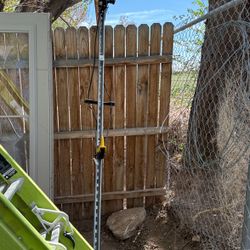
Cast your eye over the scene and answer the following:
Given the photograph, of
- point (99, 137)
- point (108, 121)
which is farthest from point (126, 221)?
point (99, 137)

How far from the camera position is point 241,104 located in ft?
8.32

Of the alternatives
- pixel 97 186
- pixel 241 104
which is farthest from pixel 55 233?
pixel 241 104

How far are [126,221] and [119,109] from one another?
42.8 inches

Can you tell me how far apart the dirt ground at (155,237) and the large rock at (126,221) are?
6cm

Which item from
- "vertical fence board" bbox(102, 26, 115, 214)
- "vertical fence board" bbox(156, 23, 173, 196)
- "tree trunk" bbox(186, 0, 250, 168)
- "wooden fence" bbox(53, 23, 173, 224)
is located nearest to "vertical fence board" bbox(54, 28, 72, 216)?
"wooden fence" bbox(53, 23, 173, 224)

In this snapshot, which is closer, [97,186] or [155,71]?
[97,186]

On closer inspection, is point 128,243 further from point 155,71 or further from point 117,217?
point 155,71

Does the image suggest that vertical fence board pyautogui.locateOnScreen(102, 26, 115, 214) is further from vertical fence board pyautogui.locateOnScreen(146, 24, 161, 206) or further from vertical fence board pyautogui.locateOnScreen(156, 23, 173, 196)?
vertical fence board pyautogui.locateOnScreen(156, 23, 173, 196)

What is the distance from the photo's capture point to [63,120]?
3.60m

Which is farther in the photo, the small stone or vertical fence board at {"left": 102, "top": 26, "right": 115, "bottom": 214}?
vertical fence board at {"left": 102, "top": 26, "right": 115, "bottom": 214}

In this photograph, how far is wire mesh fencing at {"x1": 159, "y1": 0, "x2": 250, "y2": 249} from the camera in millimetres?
2896

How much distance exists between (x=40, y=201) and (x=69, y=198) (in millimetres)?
1678

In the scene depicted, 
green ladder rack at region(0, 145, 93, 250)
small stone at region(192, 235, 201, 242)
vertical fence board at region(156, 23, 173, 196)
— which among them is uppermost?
vertical fence board at region(156, 23, 173, 196)

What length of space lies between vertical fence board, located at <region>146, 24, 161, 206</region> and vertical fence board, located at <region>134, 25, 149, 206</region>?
43 millimetres
